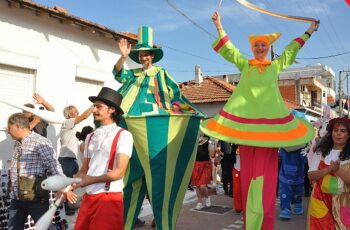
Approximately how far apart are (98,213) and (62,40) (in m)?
5.10

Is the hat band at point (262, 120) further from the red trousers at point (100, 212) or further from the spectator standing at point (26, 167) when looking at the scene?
the spectator standing at point (26, 167)

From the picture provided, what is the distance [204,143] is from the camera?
7258mm

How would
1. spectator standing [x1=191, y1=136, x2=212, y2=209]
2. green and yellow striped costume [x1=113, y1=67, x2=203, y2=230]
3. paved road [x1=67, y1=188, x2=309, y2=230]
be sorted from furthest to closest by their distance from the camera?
spectator standing [x1=191, y1=136, x2=212, y2=209] < paved road [x1=67, y1=188, x2=309, y2=230] < green and yellow striped costume [x1=113, y1=67, x2=203, y2=230]

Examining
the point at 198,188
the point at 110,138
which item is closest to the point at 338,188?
the point at 110,138

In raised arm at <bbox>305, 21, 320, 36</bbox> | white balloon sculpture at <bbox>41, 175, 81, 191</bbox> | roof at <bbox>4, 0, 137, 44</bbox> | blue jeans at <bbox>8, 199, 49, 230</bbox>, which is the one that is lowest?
blue jeans at <bbox>8, 199, 49, 230</bbox>

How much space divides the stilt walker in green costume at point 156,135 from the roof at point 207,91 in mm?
14751

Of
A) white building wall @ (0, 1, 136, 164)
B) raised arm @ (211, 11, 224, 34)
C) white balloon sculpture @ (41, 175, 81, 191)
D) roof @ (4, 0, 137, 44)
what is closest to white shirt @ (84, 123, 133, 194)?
white balloon sculpture @ (41, 175, 81, 191)

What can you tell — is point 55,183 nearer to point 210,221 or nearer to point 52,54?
point 210,221

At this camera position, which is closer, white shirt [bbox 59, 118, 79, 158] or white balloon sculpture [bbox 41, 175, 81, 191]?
white balloon sculpture [bbox 41, 175, 81, 191]

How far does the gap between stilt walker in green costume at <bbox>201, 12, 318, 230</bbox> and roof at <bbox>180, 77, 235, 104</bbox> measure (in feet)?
49.2

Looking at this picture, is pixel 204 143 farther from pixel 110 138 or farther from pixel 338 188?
pixel 110 138

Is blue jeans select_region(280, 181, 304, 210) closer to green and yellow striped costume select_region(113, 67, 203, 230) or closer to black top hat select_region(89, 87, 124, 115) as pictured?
green and yellow striped costume select_region(113, 67, 203, 230)

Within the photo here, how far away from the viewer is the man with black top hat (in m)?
2.73

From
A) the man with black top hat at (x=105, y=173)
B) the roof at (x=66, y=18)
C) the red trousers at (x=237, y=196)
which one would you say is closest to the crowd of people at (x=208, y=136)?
the man with black top hat at (x=105, y=173)
